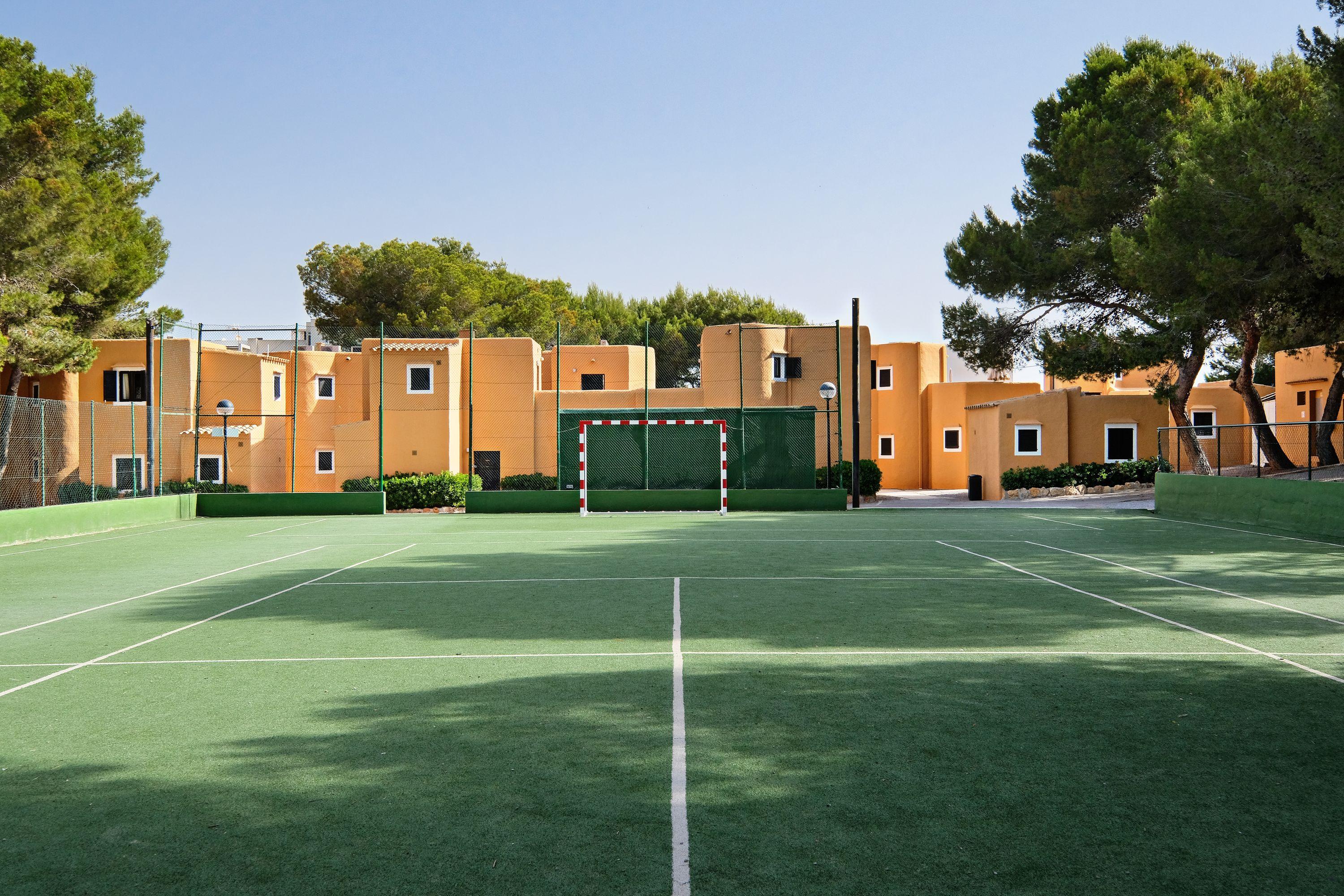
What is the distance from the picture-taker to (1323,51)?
15625mm

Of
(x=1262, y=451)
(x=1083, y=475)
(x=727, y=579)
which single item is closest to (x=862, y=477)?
(x=1083, y=475)

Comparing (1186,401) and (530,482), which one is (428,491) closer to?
(530,482)

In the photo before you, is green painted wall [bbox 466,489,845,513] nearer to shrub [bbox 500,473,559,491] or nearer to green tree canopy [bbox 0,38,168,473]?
shrub [bbox 500,473,559,491]

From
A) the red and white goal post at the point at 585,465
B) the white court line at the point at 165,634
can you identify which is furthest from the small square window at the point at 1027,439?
the white court line at the point at 165,634

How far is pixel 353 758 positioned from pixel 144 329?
3220cm

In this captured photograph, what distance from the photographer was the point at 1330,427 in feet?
88.5

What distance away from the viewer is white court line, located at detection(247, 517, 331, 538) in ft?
62.1

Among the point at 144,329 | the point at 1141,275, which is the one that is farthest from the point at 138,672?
the point at 144,329

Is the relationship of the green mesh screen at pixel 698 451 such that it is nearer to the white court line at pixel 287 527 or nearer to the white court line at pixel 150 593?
the white court line at pixel 287 527

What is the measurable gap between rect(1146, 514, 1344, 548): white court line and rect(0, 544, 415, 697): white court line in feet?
46.3

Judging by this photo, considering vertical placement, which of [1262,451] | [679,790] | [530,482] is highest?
[1262,451]

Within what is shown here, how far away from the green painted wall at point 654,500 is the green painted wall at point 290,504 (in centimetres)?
258

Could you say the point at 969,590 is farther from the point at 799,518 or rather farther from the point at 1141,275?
the point at 1141,275

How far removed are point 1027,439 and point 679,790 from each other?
104ft
